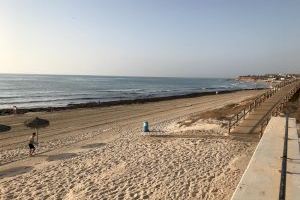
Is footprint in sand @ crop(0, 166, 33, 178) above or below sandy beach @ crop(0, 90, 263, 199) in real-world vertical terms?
below

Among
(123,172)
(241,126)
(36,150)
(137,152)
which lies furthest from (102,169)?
(241,126)

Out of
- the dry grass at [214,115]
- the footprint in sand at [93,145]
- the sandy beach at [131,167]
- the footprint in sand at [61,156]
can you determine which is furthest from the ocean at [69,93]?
the footprint in sand at [61,156]

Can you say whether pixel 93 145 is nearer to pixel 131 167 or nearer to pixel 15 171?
pixel 15 171

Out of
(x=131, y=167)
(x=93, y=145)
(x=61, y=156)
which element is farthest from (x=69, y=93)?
(x=131, y=167)

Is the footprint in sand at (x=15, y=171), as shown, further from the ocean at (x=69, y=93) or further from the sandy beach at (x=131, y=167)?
the ocean at (x=69, y=93)

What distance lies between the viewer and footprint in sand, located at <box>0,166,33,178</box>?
11.8 meters

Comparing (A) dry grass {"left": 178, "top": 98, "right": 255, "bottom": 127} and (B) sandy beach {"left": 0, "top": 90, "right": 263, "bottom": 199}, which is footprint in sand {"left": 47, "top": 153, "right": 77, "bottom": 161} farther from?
(A) dry grass {"left": 178, "top": 98, "right": 255, "bottom": 127}

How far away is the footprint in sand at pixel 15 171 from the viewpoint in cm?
1175

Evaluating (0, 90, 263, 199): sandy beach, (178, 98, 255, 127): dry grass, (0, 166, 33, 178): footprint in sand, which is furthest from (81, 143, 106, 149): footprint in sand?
(178, 98, 255, 127): dry grass

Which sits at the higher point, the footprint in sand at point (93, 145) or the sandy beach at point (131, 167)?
the sandy beach at point (131, 167)

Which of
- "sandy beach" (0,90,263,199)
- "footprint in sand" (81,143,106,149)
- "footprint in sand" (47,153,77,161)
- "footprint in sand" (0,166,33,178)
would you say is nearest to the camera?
"sandy beach" (0,90,263,199)

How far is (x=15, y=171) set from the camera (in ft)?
40.0

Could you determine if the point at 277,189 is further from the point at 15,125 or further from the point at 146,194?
the point at 15,125

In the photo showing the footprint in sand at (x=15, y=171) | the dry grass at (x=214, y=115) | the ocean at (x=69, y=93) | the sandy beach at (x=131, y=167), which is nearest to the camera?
the sandy beach at (x=131, y=167)
